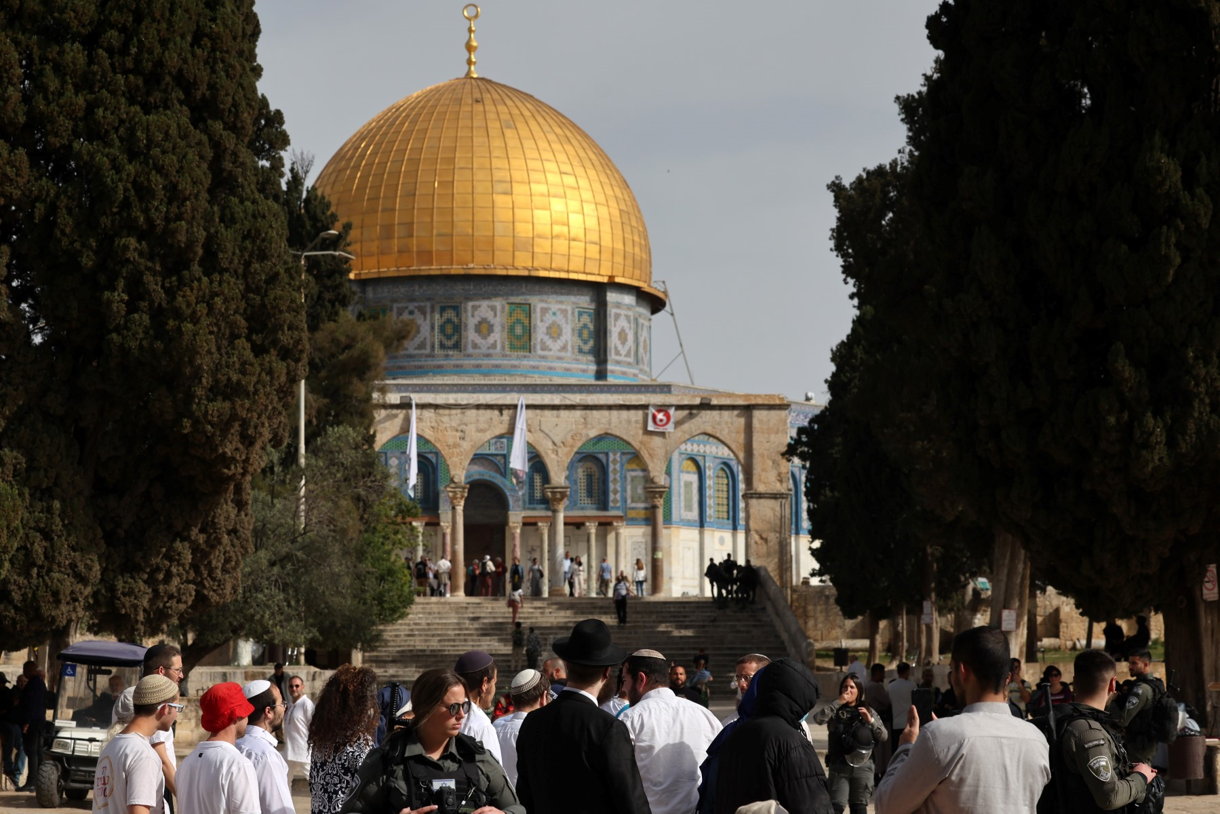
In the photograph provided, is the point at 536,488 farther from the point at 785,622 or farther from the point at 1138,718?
the point at 1138,718

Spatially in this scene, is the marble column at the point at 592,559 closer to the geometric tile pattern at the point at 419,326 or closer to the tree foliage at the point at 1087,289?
the geometric tile pattern at the point at 419,326

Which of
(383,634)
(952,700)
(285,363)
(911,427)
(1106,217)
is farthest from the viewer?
(383,634)

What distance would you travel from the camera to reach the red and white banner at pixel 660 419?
125ft

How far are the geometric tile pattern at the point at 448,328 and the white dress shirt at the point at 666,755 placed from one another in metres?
37.1

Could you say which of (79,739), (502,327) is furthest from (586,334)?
(79,739)

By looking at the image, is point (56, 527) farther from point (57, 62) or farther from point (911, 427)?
point (911, 427)

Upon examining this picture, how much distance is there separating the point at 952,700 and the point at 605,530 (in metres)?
29.0

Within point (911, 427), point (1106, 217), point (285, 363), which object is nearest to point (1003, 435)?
point (1106, 217)

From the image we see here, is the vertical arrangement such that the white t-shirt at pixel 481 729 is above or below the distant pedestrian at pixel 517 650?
above

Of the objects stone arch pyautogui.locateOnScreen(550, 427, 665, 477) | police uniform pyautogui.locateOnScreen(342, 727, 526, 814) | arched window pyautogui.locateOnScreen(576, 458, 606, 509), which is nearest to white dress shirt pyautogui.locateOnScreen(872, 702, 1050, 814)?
→ police uniform pyautogui.locateOnScreen(342, 727, 526, 814)

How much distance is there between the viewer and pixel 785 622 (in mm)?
28562

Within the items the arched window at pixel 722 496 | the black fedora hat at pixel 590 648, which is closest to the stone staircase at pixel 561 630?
the arched window at pixel 722 496

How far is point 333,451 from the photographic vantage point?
22734mm

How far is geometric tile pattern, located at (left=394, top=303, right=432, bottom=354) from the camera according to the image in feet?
141
